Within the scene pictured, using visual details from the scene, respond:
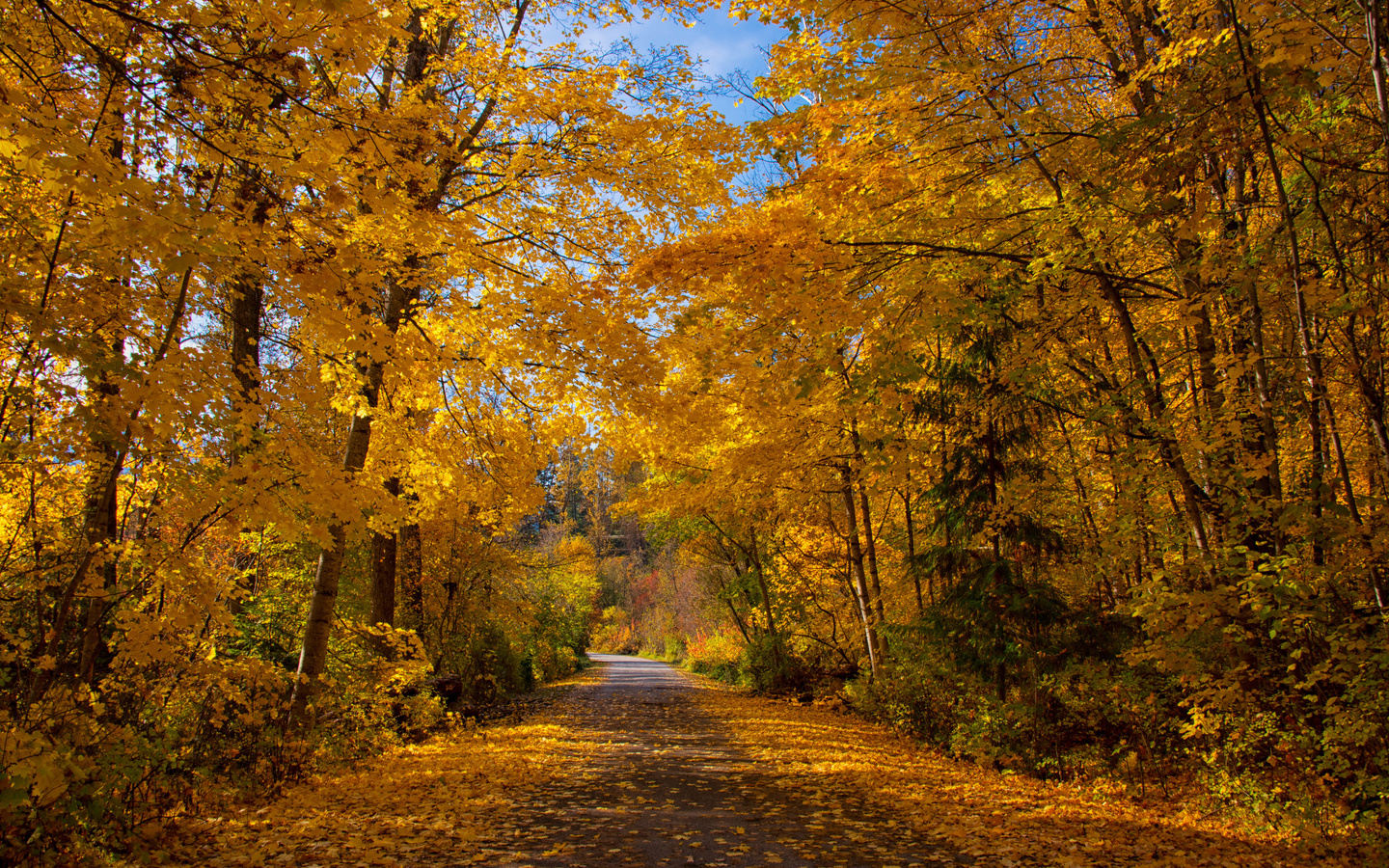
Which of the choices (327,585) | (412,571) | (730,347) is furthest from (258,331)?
(730,347)

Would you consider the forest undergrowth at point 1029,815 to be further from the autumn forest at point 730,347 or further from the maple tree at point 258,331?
the maple tree at point 258,331

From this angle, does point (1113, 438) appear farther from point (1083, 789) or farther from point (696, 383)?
point (696, 383)

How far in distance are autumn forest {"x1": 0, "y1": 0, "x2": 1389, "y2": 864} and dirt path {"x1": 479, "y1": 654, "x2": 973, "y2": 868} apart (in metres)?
2.44

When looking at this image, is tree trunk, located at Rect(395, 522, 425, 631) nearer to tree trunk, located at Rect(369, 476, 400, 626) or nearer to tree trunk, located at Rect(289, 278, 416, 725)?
tree trunk, located at Rect(369, 476, 400, 626)

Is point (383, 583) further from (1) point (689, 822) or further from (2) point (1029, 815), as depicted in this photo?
(2) point (1029, 815)

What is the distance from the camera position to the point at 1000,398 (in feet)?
25.9

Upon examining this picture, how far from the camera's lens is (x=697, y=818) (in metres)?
5.36

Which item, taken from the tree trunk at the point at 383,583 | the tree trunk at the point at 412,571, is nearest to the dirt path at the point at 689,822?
the tree trunk at the point at 383,583

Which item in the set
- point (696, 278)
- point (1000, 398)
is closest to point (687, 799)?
point (696, 278)

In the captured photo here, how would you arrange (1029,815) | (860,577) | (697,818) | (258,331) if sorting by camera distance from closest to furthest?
(697,818) → (1029,815) → (258,331) → (860,577)

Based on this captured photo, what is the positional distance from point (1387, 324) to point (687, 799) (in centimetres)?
602

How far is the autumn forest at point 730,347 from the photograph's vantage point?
376cm

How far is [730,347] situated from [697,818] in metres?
3.73

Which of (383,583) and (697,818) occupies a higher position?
(383,583)
